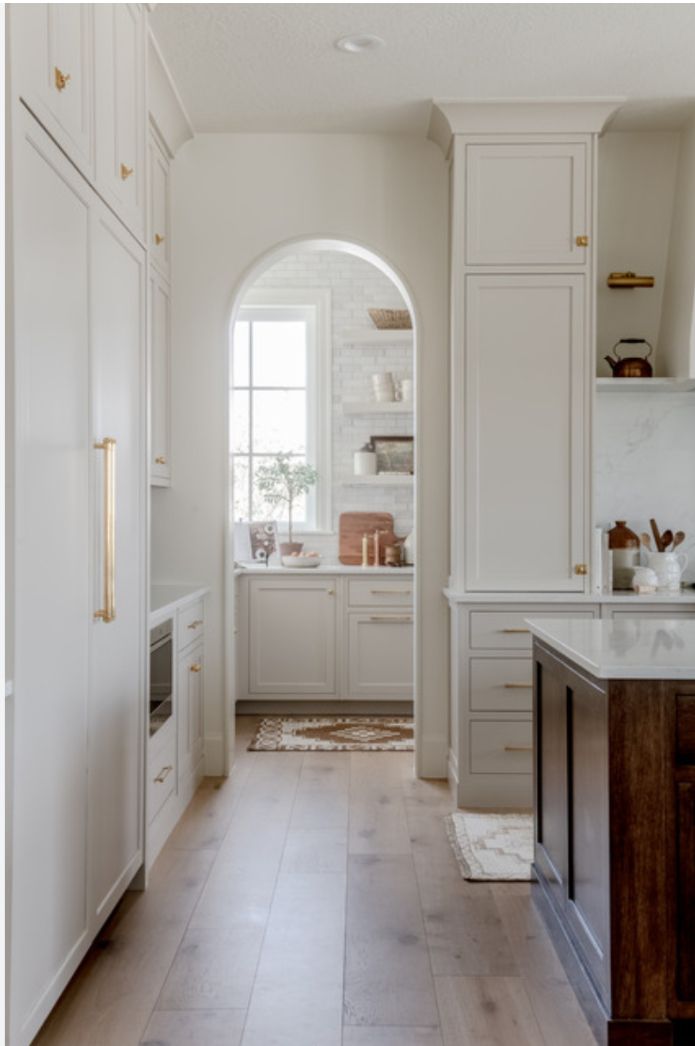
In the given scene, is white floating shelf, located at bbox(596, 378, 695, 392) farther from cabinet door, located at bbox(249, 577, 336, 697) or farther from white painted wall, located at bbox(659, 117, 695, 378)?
cabinet door, located at bbox(249, 577, 336, 697)

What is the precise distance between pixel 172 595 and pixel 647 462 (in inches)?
92.2

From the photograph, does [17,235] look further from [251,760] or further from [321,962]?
[251,760]

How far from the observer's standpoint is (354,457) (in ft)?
20.3

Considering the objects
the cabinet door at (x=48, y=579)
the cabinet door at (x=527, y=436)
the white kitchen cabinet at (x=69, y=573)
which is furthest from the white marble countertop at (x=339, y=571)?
Result: the cabinet door at (x=48, y=579)

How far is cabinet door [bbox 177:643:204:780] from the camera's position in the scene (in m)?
3.75

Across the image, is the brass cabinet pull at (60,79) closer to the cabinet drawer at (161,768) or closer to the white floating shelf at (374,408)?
the cabinet drawer at (161,768)

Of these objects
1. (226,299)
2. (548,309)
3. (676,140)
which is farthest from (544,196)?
(226,299)

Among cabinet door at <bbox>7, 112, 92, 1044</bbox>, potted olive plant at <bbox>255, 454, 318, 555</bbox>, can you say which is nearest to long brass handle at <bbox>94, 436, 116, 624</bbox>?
cabinet door at <bbox>7, 112, 92, 1044</bbox>

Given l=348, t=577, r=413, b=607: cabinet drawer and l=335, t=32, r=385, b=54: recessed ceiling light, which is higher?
l=335, t=32, r=385, b=54: recessed ceiling light

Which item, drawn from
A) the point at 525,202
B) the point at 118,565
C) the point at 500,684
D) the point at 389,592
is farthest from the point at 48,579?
the point at 389,592

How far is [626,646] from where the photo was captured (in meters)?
2.31

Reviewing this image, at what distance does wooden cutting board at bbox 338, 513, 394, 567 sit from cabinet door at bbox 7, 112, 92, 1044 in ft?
12.4

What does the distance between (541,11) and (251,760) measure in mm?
3508

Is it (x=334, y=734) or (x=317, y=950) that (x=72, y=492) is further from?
(x=334, y=734)
